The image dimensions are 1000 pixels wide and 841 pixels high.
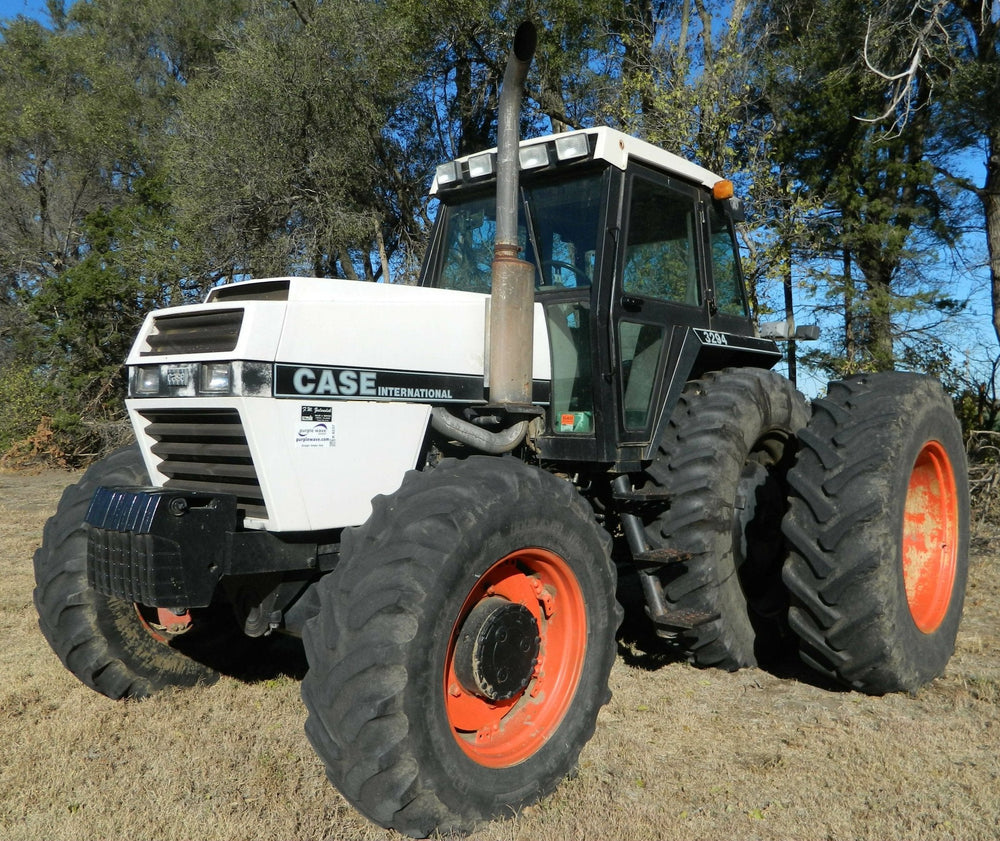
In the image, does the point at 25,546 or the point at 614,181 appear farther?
the point at 25,546

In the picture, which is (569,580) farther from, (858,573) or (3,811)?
(3,811)

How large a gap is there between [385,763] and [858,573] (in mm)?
2205

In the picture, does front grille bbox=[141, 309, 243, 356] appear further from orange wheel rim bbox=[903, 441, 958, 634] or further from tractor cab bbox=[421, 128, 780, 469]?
orange wheel rim bbox=[903, 441, 958, 634]

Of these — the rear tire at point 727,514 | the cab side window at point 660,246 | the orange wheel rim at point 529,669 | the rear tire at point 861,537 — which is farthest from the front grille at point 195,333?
the rear tire at point 861,537

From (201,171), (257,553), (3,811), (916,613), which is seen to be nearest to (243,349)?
(257,553)

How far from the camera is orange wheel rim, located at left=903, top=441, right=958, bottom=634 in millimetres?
4492

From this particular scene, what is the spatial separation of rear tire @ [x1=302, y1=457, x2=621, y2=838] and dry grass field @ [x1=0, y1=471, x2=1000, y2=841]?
24 centimetres

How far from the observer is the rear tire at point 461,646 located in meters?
2.60

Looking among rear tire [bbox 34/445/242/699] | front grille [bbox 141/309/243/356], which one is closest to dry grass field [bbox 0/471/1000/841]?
rear tire [bbox 34/445/242/699]

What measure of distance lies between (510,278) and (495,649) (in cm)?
141

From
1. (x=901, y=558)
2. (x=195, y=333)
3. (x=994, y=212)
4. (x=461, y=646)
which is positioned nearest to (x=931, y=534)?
(x=901, y=558)

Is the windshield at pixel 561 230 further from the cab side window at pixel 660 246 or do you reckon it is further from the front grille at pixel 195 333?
the front grille at pixel 195 333

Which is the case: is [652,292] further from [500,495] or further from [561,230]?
[500,495]

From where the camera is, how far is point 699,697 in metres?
4.09
